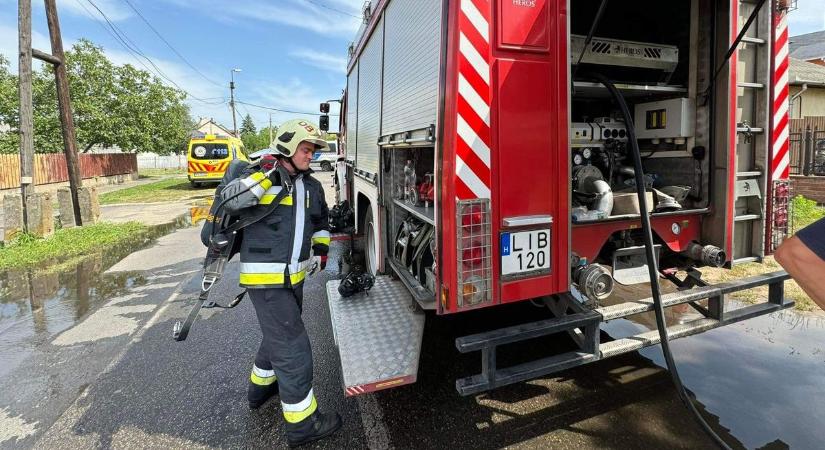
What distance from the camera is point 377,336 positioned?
3.18 meters

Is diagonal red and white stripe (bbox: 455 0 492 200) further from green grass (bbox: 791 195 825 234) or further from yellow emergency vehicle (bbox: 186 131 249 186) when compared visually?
yellow emergency vehicle (bbox: 186 131 249 186)

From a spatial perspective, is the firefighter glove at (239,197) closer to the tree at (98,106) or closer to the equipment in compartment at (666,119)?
the equipment in compartment at (666,119)

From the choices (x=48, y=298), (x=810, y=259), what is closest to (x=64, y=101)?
(x=48, y=298)

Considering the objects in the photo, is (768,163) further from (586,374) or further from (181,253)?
(181,253)

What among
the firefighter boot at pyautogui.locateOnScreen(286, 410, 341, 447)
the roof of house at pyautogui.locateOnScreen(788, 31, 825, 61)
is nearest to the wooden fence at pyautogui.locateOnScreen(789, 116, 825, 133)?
the firefighter boot at pyautogui.locateOnScreen(286, 410, 341, 447)

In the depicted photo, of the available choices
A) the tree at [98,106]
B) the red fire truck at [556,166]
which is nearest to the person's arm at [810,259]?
the red fire truck at [556,166]

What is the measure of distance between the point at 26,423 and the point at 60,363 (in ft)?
3.34

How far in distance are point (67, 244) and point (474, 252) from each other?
9604mm

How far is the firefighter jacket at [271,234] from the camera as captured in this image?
271cm

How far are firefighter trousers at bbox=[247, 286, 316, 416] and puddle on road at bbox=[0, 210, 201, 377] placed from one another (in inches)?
110

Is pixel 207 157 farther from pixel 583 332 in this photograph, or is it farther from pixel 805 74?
pixel 805 74

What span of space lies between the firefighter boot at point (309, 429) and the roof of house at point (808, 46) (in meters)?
36.3

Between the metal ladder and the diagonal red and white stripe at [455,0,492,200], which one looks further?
the metal ladder

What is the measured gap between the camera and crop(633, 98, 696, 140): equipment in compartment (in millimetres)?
3445
